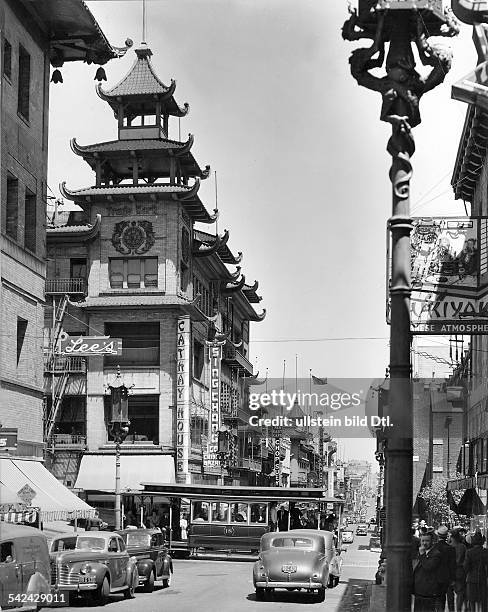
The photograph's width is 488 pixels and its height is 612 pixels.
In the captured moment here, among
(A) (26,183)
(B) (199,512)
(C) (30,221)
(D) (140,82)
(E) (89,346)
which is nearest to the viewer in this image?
(A) (26,183)

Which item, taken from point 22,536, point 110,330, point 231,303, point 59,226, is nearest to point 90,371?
point 110,330

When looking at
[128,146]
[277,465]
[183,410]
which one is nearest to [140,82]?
[128,146]

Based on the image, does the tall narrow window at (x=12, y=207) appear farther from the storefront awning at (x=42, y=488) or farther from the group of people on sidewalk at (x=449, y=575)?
the group of people on sidewalk at (x=449, y=575)

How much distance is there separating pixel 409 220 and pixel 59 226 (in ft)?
188

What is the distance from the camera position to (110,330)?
6594cm

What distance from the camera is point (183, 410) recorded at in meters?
62.4

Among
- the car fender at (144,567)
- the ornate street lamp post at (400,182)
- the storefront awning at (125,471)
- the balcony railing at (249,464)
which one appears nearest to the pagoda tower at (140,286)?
the storefront awning at (125,471)

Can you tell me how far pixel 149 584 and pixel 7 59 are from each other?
16.7 m

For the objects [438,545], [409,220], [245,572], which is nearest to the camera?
[409,220]

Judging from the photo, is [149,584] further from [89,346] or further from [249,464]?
[249,464]

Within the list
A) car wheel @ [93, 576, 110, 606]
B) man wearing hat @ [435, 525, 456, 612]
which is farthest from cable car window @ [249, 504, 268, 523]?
man wearing hat @ [435, 525, 456, 612]

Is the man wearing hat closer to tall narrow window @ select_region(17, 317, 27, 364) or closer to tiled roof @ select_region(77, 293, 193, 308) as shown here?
tall narrow window @ select_region(17, 317, 27, 364)

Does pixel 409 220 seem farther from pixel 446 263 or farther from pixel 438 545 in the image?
pixel 446 263

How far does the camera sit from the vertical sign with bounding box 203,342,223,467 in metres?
65.2
